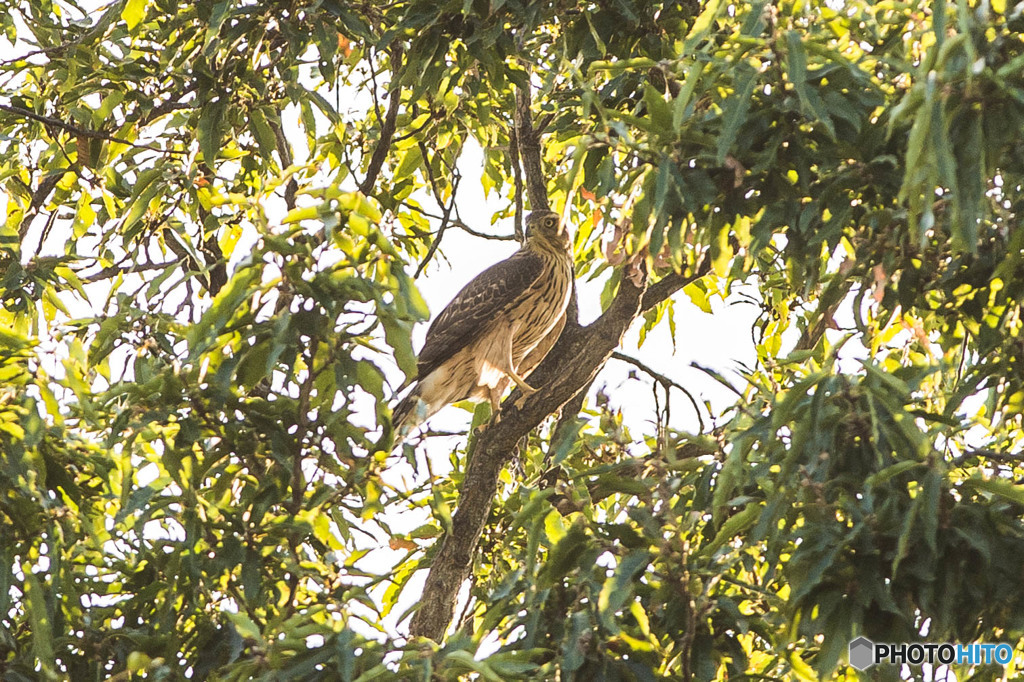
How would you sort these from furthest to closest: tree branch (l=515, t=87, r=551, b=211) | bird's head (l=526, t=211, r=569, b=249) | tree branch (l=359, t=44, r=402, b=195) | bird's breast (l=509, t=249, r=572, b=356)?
bird's breast (l=509, t=249, r=572, b=356)
bird's head (l=526, t=211, r=569, b=249)
tree branch (l=515, t=87, r=551, b=211)
tree branch (l=359, t=44, r=402, b=195)

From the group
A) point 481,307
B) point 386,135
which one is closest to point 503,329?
point 481,307

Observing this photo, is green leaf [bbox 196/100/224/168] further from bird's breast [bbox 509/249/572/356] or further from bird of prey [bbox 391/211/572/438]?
bird's breast [bbox 509/249/572/356]

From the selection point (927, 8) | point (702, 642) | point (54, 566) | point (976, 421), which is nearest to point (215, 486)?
point (54, 566)

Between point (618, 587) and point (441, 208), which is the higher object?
point (441, 208)

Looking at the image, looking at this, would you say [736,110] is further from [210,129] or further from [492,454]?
[210,129]

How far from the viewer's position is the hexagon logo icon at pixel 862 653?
119 inches

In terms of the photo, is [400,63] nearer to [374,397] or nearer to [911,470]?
[374,397]

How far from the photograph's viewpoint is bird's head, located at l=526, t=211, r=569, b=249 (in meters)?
5.72

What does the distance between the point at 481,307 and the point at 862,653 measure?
3.19 metres

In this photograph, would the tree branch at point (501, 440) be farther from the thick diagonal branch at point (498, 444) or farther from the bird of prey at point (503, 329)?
the bird of prey at point (503, 329)

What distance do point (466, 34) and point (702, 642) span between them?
7.45 ft

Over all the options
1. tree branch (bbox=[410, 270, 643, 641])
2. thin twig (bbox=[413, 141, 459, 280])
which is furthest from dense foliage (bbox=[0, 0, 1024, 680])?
thin twig (bbox=[413, 141, 459, 280])

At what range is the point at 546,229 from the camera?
19.2ft

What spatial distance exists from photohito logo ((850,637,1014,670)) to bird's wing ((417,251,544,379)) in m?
3.06
